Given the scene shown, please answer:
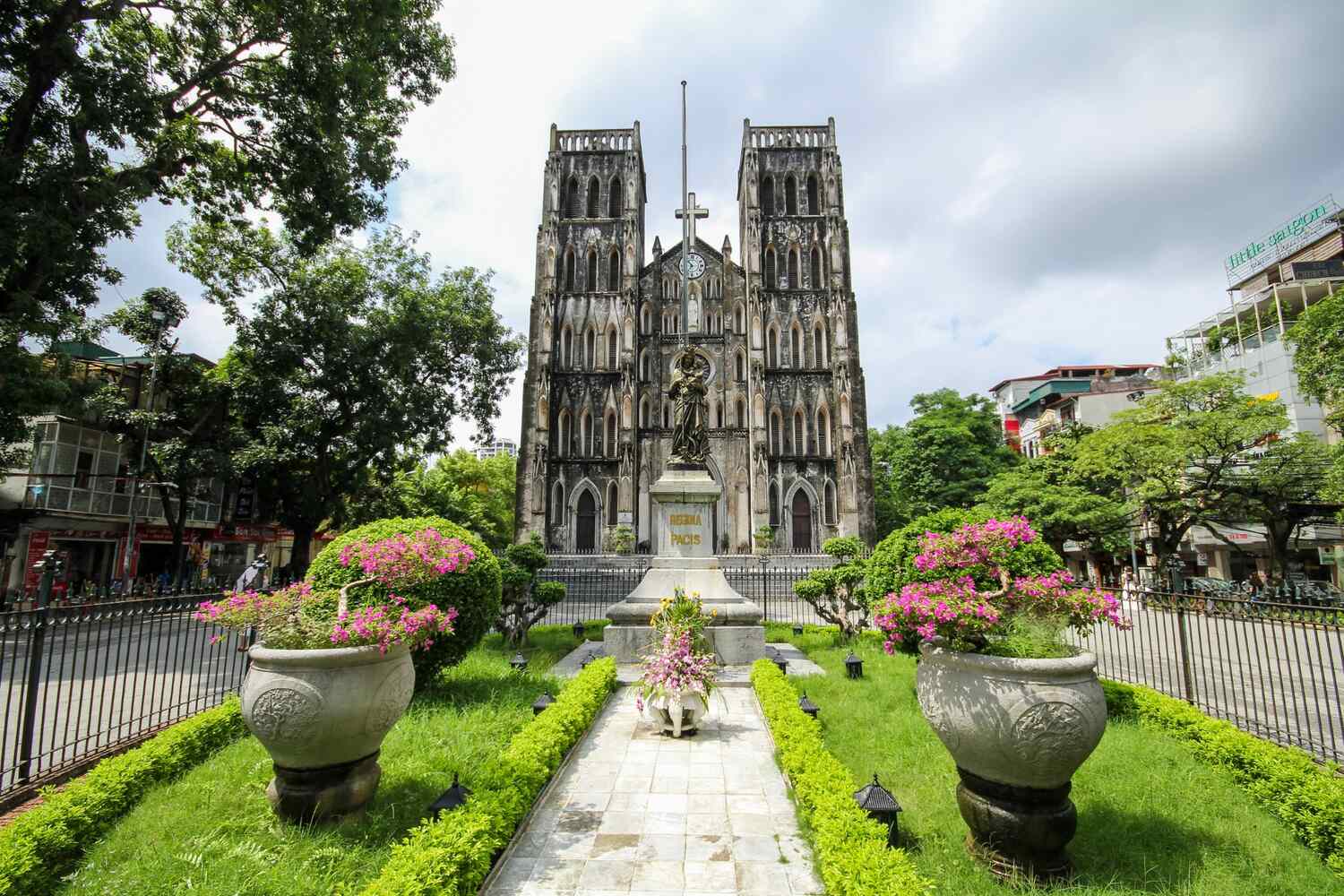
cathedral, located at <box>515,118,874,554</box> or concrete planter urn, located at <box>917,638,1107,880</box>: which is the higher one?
cathedral, located at <box>515,118,874,554</box>

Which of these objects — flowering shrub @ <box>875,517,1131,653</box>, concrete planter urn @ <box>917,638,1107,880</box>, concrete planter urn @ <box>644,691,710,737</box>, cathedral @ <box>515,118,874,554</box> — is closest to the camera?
concrete planter urn @ <box>917,638,1107,880</box>

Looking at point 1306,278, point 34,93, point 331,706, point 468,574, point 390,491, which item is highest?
point 1306,278

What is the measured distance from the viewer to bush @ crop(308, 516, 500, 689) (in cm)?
675

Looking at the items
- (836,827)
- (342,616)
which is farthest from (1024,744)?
(342,616)

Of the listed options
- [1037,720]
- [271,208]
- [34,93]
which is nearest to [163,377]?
[271,208]

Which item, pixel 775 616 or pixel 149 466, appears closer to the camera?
pixel 775 616

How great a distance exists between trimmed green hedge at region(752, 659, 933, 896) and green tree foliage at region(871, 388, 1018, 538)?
98.3ft

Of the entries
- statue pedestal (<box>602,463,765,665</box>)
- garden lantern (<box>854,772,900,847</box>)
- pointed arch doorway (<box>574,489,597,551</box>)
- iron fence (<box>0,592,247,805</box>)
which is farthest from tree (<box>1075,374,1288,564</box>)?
iron fence (<box>0,592,247,805</box>)

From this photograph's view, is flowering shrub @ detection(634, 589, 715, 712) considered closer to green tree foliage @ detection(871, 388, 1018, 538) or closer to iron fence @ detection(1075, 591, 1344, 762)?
iron fence @ detection(1075, 591, 1344, 762)

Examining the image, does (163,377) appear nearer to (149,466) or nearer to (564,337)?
(149,466)

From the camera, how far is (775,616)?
57.6 feet

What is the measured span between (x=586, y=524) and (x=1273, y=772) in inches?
1188

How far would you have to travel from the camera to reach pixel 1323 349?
15.6 meters

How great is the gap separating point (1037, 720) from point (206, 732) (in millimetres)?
6759
